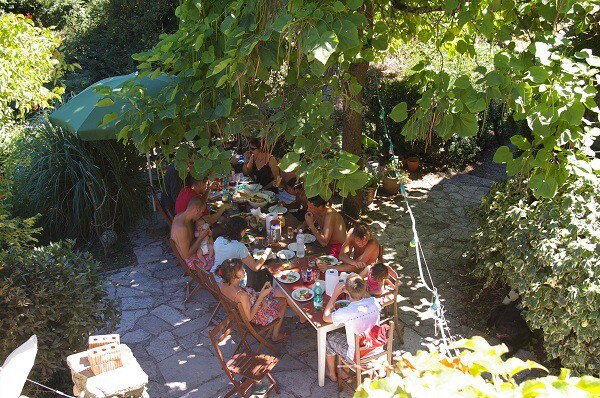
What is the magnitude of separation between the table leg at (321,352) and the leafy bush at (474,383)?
3.70 m

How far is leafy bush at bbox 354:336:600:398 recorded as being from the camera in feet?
4.12

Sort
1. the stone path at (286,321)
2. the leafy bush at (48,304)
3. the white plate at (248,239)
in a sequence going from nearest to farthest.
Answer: the leafy bush at (48,304) → the stone path at (286,321) → the white plate at (248,239)

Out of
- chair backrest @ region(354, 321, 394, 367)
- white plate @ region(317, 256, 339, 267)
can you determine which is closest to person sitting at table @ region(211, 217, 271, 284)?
white plate @ region(317, 256, 339, 267)

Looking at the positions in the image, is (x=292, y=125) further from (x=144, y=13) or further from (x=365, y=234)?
(x=144, y=13)

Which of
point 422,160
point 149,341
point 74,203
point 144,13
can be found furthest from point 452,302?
point 144,13

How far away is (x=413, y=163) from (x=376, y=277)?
217 inches

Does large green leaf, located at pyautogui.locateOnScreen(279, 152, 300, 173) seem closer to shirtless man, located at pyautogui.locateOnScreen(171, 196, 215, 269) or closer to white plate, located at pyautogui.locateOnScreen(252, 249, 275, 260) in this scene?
white plate, located at pyautogui.locateOnScreen(252, 249, 275, 260)

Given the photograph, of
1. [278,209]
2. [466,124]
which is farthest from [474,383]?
[278,209]

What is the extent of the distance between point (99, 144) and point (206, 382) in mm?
4516

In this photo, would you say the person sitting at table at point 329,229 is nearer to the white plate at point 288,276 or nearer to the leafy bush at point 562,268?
the white plate at point 288,276

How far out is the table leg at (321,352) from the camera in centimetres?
Answer: 521

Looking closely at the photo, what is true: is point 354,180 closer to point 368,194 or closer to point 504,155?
point 504,155

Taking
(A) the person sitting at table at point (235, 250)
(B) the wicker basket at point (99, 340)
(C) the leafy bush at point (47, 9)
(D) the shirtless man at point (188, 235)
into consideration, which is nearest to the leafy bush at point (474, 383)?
(B) the wicker basket at point (99, 340)

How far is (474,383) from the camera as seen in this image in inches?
53.3
